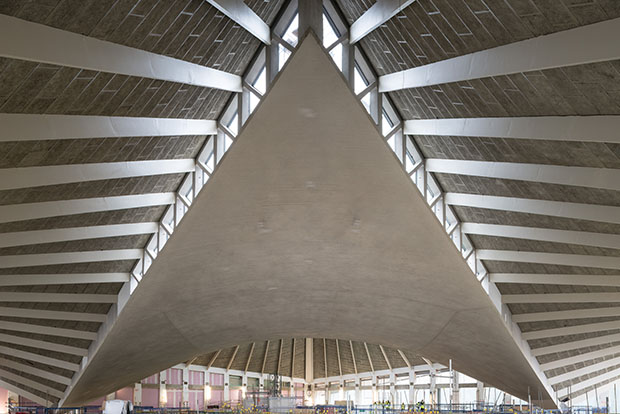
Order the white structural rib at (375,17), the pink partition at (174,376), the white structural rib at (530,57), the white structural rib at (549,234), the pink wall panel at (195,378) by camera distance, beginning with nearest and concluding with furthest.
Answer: the white structural rib at (530,57)
the white structural rib at (375,17)
the white structural rib at (549,234)
the pink partition at (174,376)
the pink wall panel at (195,378)

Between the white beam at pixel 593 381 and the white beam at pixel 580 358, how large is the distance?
10.5 feet

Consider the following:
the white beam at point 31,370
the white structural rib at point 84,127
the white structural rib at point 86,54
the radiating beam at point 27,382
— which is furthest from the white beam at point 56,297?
the white structural rib at point 86,54

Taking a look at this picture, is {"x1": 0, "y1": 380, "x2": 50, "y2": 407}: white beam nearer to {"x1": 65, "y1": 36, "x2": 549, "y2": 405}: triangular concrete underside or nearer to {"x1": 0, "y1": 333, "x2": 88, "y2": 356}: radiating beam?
{"x1": 65, "y1": 36, "x2": 549, "y2": 405}: triangular concrete underside

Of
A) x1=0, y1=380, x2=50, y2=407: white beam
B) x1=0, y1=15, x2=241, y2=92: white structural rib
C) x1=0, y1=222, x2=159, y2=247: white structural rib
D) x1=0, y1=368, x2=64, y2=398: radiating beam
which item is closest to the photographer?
x1=0, y1=15, x2=241, y2=92: white structural rib

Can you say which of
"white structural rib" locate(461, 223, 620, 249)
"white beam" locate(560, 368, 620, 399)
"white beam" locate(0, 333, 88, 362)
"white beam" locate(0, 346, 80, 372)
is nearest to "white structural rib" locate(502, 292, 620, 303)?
"white structural rib" locate(461, 223, 620, 249)

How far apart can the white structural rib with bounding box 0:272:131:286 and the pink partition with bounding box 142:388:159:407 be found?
22864 mm

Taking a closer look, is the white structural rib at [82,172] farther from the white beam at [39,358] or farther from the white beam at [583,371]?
the white beam at [583,371]

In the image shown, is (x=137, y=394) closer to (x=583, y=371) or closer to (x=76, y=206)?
(x=583, y=371)

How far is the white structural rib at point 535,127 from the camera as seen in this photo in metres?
12.6

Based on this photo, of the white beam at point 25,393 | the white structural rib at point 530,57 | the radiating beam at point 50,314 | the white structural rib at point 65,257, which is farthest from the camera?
the white beam at point 25,393

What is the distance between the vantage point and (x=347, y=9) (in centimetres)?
1512

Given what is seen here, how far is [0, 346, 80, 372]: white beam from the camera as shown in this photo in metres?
33.1

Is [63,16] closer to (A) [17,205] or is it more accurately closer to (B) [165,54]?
(B) [165,54]

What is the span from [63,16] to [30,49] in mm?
874
